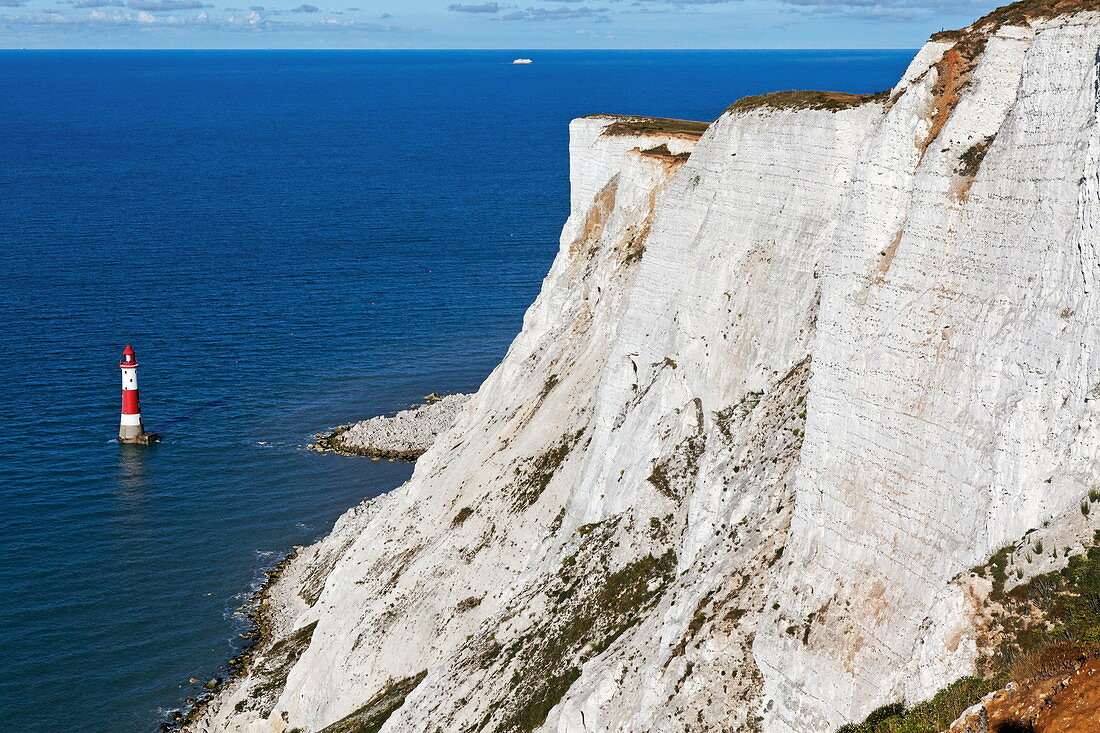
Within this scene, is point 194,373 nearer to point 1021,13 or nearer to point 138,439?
point 138,439

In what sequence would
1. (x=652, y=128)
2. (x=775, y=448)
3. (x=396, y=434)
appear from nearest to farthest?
(x=775, y=448) < (x=652, y=128) < (x=396, y=434)

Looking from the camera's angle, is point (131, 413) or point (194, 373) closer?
point (131, 413)

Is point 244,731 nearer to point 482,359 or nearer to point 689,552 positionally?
point 689,552

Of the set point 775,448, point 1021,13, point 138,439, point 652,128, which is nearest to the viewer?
point 1021,13

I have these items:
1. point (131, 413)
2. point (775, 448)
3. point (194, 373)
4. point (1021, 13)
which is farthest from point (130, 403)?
point (1021, 13)

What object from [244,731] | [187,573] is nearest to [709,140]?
[244,731]

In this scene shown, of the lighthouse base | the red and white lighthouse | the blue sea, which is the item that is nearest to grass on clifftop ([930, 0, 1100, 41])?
the blue sea
